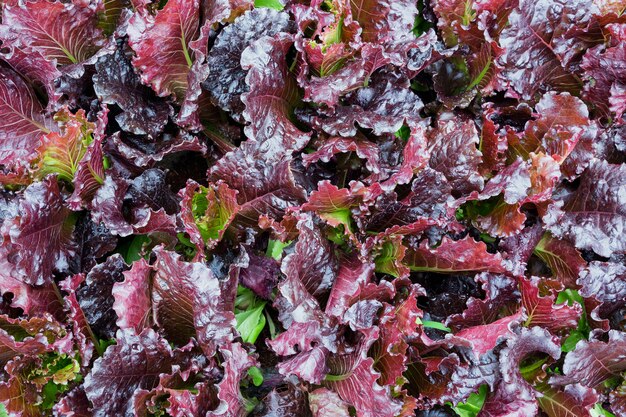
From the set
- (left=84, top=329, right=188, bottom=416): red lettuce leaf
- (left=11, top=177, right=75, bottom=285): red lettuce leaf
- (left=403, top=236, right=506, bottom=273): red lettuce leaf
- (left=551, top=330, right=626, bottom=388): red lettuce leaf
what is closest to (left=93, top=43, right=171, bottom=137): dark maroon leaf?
(left=11, top=177, right=75, bottom=285): red lettuce leaf

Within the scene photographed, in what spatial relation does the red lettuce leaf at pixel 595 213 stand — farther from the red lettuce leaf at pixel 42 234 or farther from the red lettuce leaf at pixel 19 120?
the red lettuce leaf at pixel 19 120

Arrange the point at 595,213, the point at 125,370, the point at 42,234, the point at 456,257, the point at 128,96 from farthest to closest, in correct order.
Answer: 1. the point at 595,213
2. the point at 128,96
3. the point at 456,257
4. the point at 42,234
5. the point at 125,370

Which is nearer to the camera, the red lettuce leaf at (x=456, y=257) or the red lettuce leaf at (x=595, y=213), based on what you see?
the red lettuce leaf at (x=456, y=257)

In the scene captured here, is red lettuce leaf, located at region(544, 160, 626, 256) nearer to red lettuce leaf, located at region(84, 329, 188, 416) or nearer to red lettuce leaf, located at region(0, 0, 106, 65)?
red lettuce leaf, located at region(84, 329, 188, 416)

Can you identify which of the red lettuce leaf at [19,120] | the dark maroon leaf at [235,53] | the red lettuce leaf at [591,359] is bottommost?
the red lettuce leaf at [591,359]

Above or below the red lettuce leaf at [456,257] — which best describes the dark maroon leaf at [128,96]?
above

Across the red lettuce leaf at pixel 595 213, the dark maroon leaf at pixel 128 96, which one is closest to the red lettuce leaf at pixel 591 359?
the red lettuce leaf at pixel 595 213

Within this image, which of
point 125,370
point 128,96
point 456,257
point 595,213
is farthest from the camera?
point 595,213

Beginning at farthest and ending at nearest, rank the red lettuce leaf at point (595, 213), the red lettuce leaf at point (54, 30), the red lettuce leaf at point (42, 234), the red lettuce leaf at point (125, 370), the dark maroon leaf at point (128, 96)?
the red lettuce leaf at point (595, 213) → the dark maroon leaf at point (128, 96) → the red lettuce leaf at point (54, 30) → the red lettuce leaf at point (42, 234) → the red lettuce leaf at point (125, 370)

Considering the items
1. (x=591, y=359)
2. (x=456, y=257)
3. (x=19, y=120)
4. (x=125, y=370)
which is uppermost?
(x=19, y=120)

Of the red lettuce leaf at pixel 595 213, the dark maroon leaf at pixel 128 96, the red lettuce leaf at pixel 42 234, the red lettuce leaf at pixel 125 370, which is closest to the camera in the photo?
the red lettuce leaf at pixel 125 370

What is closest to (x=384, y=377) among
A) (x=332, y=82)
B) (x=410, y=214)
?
(x=410, y=214)

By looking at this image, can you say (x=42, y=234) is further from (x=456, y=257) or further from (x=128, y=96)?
(x=456, y=257)

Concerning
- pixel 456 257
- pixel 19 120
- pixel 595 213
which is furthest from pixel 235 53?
pixel 595 213
